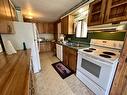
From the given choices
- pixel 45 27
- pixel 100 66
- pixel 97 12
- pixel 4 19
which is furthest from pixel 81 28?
pixel 45 27

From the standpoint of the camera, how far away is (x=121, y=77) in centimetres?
116

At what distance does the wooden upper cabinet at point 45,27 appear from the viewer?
4945 millimetres

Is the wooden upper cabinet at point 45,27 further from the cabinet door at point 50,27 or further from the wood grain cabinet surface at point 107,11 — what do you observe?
the wood grain cabinet surface at point 107,11

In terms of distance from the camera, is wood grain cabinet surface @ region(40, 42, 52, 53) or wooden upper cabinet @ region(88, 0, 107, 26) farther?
wood grain cabinet surface @ region(40, 42, 52, 53)

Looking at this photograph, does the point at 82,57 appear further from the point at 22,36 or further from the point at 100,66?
the point at 22,36

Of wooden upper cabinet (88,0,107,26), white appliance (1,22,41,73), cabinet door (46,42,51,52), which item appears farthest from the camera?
cabinet door (46,42,51,52)

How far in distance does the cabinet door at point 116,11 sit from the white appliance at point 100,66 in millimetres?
533

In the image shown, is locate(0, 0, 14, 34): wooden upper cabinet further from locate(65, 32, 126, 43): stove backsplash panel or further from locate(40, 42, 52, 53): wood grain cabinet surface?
locate(40, 42, 52, 53): wood grain cabinet surface

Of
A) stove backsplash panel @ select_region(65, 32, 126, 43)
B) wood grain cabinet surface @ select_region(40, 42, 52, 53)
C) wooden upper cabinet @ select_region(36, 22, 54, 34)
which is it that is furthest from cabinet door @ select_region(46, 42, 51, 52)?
stove backsplash panel @ select_region(65, 32, 126, 43)

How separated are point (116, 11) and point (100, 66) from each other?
111 centimetres

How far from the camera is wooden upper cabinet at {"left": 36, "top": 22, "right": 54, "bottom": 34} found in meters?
4.95

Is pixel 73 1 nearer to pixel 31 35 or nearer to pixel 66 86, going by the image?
pixel 31 35

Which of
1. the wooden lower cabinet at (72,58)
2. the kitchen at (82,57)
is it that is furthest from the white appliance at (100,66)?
the wooden lower cabinet at (72,58)

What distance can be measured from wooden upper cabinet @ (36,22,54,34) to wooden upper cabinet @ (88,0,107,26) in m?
Answer: 3.96
